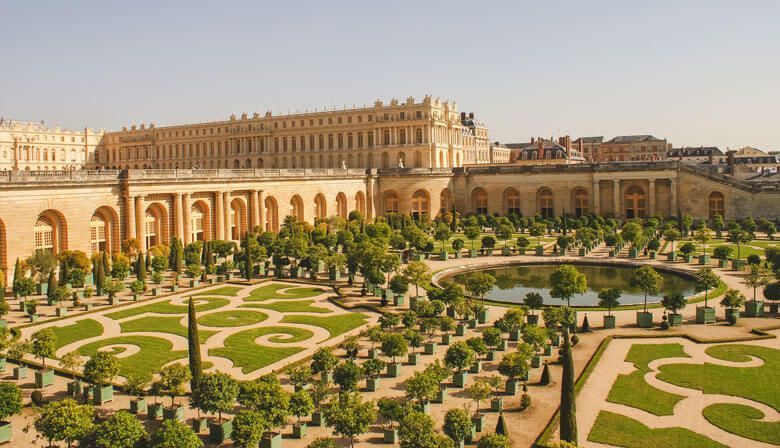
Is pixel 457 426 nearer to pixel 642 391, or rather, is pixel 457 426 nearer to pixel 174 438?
pixel 174 438

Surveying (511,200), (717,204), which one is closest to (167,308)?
(511,200)

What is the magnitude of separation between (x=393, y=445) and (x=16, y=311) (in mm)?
25224

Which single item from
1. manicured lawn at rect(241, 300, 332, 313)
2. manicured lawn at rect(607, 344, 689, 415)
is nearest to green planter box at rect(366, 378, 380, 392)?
manicured lawn at rect(607, 344, 689, 415)

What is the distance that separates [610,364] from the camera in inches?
978

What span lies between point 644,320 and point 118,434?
22964mm

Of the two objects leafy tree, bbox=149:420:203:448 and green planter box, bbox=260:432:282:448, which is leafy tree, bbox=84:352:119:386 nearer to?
leafy tree, bbox=149:420:203:448

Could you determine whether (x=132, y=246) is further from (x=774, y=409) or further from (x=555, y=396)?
(x=774, y=409)

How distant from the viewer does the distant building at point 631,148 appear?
5162 inches

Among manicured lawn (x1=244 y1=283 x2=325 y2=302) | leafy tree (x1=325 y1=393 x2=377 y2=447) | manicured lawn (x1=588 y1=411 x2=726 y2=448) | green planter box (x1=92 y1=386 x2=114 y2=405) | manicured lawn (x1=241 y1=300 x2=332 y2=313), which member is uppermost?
manicured lawn (x1=244 y1=283 x2=325 y2=302)

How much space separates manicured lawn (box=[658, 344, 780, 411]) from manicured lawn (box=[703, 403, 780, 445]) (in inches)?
44.6

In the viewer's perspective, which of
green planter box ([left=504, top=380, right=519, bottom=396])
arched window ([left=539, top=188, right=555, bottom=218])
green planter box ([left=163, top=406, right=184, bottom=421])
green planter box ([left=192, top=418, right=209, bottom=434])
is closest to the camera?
green planter box ([left=192, top=418, right=209, bottom=434])

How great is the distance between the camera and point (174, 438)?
633 inches

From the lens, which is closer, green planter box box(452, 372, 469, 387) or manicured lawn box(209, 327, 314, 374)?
green planter box box(452, 372, 469, 387)

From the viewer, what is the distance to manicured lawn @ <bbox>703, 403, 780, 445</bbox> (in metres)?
18.5
